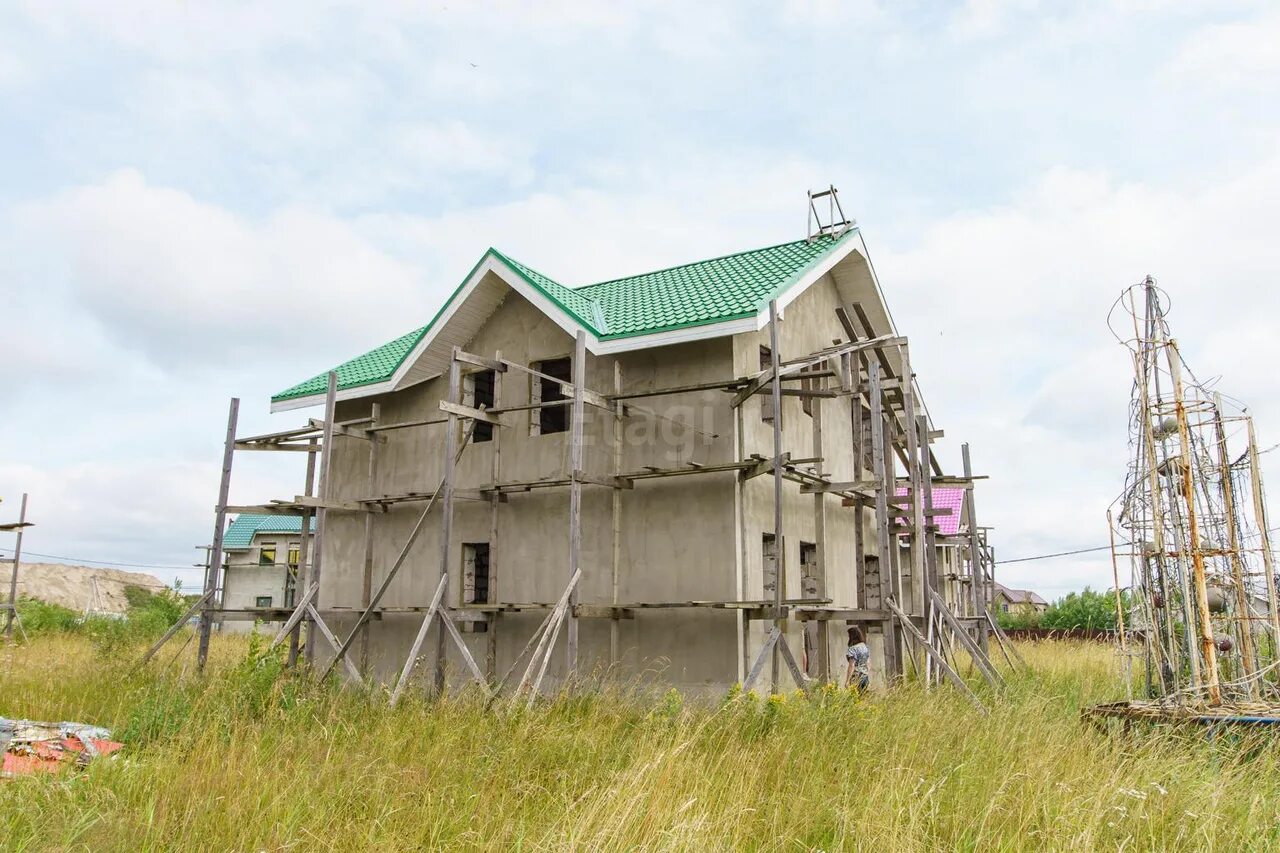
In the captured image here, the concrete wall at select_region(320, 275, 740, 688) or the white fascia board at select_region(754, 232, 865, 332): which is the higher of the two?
the white fascia board at select_region(754, 232, 865, 332)

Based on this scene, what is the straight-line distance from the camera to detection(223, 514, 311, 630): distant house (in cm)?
3556

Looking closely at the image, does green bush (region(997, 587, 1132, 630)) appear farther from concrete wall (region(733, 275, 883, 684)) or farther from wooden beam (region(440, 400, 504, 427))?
wooden beam (region(440, 400, 504, 427))

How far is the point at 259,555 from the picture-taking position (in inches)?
1423

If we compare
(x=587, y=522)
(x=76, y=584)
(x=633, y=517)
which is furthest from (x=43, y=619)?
(x=76, y=584)

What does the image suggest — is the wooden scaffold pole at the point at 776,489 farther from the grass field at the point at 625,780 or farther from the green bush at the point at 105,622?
the green bush at the point at 105,622

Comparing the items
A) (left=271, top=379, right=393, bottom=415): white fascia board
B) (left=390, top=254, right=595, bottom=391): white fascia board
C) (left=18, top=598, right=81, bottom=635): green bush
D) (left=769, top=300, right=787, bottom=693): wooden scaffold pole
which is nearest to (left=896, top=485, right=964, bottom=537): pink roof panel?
(left=769, top=300, right=787, bottom=693): wooden scaffold pole

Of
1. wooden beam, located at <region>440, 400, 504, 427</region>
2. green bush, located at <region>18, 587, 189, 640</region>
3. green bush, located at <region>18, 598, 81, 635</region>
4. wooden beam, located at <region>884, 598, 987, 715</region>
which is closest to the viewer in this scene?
wooden beam, located at <region>884, 598, 987, 715</region>

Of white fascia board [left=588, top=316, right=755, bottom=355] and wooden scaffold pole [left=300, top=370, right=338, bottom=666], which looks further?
wooden scaffold pole [left=300, top=370, right=338, bottom=666]

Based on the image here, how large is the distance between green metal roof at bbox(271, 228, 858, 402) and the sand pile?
42.1 meters

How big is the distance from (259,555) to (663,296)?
88.4 ft

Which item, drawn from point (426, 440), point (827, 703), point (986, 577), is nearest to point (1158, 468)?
point (827, 703)

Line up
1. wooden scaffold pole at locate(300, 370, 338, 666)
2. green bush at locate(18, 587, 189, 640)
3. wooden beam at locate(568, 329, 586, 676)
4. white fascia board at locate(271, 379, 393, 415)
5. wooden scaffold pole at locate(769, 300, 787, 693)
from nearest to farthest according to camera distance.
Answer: wooden scaffold pole at locate(769, 300, 787, 693) < wooden beam at locate(568, 329, 586, 676) < wooden scaffold pole at locate(300, 370, 338, 666) < white fascia board at locate(271, 379, 393, 415) < green bush at locate(18, 587, 189, 640)

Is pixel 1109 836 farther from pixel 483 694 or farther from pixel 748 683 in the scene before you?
pixel 483 694

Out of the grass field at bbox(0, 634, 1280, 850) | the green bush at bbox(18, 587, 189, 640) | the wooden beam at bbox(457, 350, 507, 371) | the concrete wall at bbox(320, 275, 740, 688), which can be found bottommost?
the grass field at bbox(0, 634, 1280, 850)
